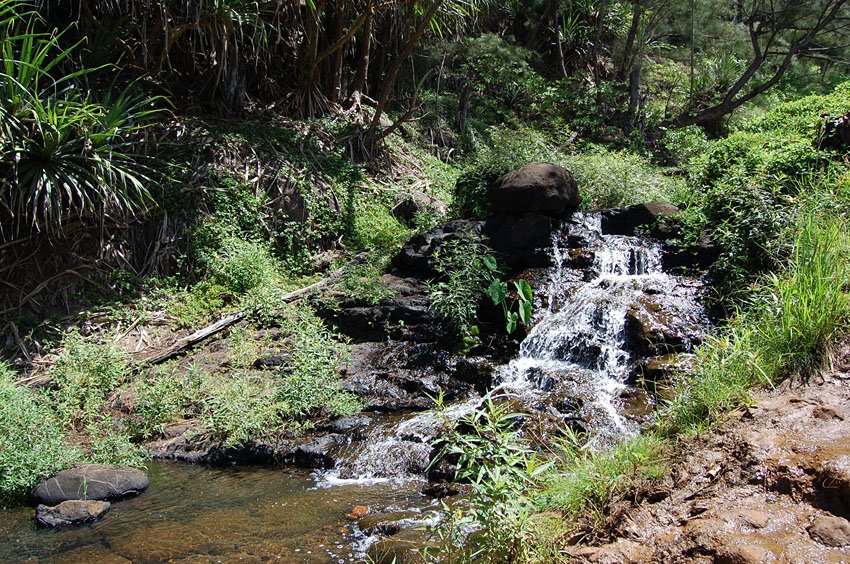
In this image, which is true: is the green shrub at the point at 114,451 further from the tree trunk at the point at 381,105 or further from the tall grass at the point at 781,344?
the tree trunk at the point at 381,105

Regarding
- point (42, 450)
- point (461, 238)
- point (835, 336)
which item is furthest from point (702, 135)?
point (42, 450)

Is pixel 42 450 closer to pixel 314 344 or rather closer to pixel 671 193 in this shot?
pixel 314 344

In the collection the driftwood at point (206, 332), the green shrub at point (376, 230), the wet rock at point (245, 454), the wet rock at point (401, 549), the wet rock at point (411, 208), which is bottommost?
the wet rock at point (245, 454)

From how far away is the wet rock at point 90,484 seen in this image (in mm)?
5113

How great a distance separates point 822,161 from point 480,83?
403 inches

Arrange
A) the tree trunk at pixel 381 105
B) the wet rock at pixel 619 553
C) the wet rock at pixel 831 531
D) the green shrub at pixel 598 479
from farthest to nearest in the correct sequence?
the tree trunk at pixel 381 105 → the green shrub at pixel 598 479 → the wet rock at pixel 619 553 → the wet rock at pixel 831 531

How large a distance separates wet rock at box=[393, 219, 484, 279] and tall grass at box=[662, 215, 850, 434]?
17.3 ft

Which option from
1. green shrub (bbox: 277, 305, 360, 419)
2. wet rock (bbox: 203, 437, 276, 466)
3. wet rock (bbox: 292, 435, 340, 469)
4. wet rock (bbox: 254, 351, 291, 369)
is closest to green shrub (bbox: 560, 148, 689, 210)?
green shrub (bbox: 277, 305, 360, 419)

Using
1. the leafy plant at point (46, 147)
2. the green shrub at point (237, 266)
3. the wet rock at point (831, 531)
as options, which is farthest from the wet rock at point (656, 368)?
the leafy plant at point (46, 147)

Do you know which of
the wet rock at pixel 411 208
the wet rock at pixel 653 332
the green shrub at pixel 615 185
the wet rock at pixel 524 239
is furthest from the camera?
the wet rock at pixel 411 208

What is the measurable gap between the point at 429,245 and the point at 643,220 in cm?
330

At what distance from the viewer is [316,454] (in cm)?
600

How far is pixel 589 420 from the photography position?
241 inches

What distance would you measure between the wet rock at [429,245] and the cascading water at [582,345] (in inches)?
53.0
